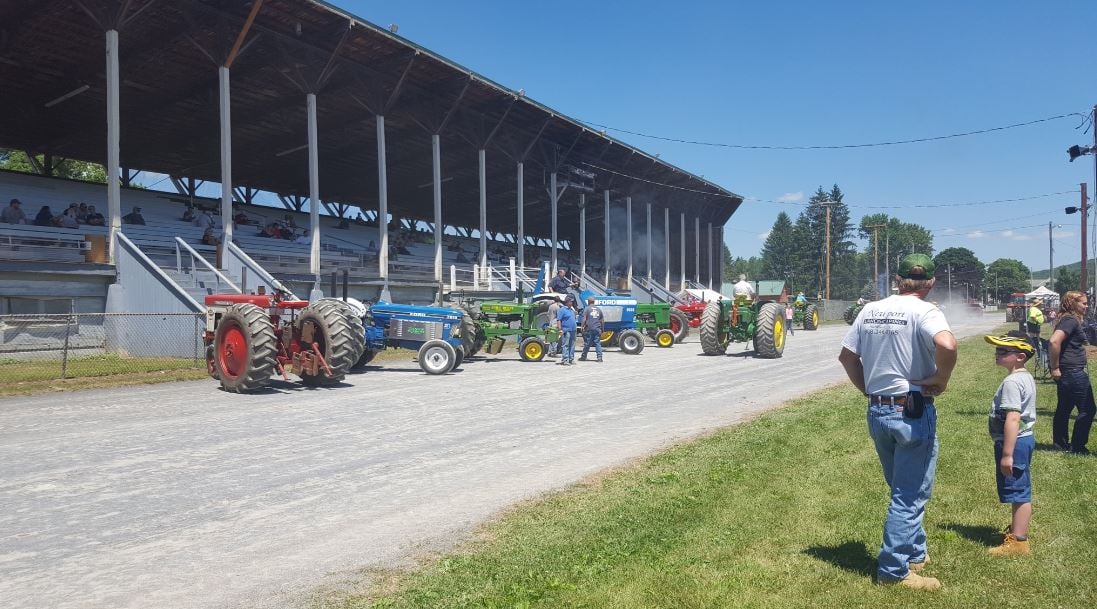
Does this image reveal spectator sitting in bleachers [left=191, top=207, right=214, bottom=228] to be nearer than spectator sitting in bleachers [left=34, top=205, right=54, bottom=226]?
No

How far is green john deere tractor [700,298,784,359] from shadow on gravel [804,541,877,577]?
602 inches

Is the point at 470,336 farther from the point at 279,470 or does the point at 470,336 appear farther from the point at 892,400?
the point at 892,400

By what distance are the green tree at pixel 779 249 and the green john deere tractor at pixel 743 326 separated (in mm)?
117121

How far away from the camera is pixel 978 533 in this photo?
4.98 metres

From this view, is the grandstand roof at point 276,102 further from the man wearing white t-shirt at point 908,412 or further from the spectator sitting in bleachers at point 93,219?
the man wearing white t-shirt at point 908,412

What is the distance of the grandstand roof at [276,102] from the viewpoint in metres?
22.6

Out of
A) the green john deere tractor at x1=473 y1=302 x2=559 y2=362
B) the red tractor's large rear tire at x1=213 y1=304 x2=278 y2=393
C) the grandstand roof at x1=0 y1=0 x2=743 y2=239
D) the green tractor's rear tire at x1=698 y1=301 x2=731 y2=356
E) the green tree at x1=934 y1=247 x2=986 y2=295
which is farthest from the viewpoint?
the green tree at x1=934 y1=247 x2=986 y2=295

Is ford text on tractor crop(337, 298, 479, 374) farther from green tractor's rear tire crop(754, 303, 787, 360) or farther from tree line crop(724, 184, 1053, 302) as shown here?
tree line crop(724, 184, 1053, 302)

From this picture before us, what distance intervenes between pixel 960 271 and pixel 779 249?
125ft

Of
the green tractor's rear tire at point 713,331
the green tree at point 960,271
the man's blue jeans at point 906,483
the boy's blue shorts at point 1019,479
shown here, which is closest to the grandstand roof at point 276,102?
the green tractor's rear tire at point 713,331

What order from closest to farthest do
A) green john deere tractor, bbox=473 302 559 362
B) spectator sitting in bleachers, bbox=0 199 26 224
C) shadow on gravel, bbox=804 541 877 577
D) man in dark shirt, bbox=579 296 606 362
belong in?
1. shadow on gravel, bbox=804 541 877 577
2. green john deere tractor, bbox=473 302 559 362
3. man in dark shirt, bbox=579 296 606 362
4. spectator sitting in bleachers, bbox=0 199 26 224

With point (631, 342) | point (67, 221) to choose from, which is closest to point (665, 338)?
point (631, 342)

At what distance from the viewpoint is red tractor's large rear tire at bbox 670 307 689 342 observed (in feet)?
87.1

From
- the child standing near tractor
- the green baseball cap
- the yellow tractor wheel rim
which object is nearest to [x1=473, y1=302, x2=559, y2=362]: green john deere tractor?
the yellow tractor wheel rim
